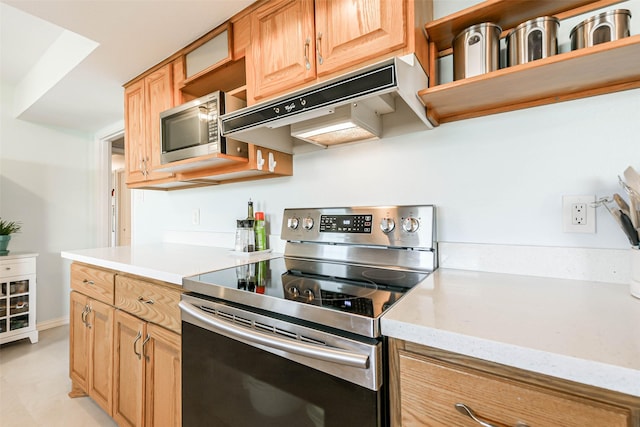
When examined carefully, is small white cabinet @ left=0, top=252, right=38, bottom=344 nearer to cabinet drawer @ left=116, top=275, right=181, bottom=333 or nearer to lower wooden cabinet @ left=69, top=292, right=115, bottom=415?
lower wooden cabinet @ left=69, top=292, right=115, bottom=415

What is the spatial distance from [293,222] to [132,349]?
947mm

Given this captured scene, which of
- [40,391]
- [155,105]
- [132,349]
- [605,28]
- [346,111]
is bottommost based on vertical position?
[40,391]

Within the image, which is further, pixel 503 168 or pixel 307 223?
pixel 307 223

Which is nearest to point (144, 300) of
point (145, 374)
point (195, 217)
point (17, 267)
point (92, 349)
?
point (145, 374)

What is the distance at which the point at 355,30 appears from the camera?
1055 mm

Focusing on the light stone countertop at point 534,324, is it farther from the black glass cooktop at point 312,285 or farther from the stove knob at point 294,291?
the stove knob at point 294,291

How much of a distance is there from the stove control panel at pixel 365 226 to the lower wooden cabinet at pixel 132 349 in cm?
64

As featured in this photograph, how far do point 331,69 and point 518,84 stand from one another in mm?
633

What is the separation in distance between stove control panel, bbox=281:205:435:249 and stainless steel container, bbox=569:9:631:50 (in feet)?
2.13

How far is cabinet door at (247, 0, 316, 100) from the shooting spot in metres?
1.19

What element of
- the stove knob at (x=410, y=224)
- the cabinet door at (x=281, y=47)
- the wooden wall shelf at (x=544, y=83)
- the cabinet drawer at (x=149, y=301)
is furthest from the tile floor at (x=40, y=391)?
the wooden wall shelf at (x=544, y=83)

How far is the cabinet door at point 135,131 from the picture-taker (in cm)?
198

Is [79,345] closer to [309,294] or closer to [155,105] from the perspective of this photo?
[155,105]

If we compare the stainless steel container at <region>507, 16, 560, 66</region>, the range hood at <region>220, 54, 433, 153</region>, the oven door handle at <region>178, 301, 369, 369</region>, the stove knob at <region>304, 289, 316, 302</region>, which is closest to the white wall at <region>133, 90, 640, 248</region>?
the range hood at <region>220, 54, 433, 153</region>
